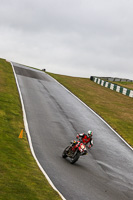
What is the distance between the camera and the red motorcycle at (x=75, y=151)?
14.5 meters

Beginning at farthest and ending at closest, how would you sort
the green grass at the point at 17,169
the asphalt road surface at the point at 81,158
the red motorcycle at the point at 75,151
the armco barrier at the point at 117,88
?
the armco barrier at the point at 117,88 → the red motorcycle at the point at 75,151 → the asphalt road surface at the point at 81,158 → the green grass at the point at 17,169

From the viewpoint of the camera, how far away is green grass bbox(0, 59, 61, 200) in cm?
961

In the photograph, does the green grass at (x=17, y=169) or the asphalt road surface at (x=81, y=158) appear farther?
the asphalt road surface at (x=81, y=158)

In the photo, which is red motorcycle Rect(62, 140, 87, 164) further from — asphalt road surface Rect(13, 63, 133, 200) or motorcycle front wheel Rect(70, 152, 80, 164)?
asphalt road surface Rect(13, 63, 133, 200)


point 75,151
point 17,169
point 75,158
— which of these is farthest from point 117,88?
point 17,169

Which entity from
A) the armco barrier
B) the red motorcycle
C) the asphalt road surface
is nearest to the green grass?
the asphalt road surface

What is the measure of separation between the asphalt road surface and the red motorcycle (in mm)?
296

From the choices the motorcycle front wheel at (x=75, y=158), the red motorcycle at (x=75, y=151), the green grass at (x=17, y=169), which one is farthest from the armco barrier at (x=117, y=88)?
the motorcycle front wheel at (x=75, y=158)

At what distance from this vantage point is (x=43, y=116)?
23.1 metres

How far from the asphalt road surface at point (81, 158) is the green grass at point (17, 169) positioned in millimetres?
694

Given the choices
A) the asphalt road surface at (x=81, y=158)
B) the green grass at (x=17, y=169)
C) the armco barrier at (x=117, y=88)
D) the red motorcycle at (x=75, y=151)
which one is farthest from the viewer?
the armco barrier at (x=117, y=88)

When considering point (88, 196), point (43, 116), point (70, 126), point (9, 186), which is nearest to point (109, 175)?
point (88, 196)

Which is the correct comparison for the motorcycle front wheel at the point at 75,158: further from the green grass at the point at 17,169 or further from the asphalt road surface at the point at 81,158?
the green grass at the point at 17,169

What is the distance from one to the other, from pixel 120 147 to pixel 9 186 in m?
12.0
